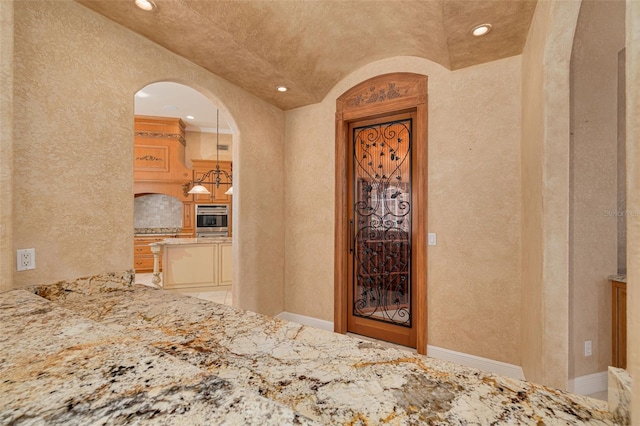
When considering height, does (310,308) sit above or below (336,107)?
below

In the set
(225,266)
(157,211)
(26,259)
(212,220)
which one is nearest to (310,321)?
(225,266)

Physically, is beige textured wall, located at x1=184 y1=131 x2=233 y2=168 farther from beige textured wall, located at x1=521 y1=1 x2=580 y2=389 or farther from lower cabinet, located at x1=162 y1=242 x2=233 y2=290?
beige textured wall, located at x1=521 y1=1 x2=580 y2=389

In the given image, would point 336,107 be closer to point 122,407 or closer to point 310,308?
point 310,308

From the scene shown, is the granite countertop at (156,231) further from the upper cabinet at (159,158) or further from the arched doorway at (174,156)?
the upper cabinet at (159,158)

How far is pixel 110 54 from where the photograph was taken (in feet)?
6.33

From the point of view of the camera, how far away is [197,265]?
476 centimetres

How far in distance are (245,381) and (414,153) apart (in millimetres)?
2648

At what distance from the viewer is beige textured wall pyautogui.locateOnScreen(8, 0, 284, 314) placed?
5.13ft

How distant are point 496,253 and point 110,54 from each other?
11.0 feet

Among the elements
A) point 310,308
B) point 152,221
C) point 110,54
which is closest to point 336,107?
point 110,54

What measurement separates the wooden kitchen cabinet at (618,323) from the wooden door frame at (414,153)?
1.33 meters

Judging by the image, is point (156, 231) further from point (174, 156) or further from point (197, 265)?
point (197, 265)

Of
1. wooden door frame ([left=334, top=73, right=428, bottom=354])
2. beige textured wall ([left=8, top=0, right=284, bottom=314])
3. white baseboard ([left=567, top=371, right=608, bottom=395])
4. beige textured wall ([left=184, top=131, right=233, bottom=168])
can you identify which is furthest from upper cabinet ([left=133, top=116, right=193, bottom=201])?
white baseboard ([left=567, top=371, right=608, bottom=395])

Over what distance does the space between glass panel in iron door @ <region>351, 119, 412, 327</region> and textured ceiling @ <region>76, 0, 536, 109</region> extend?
76 centimetres
